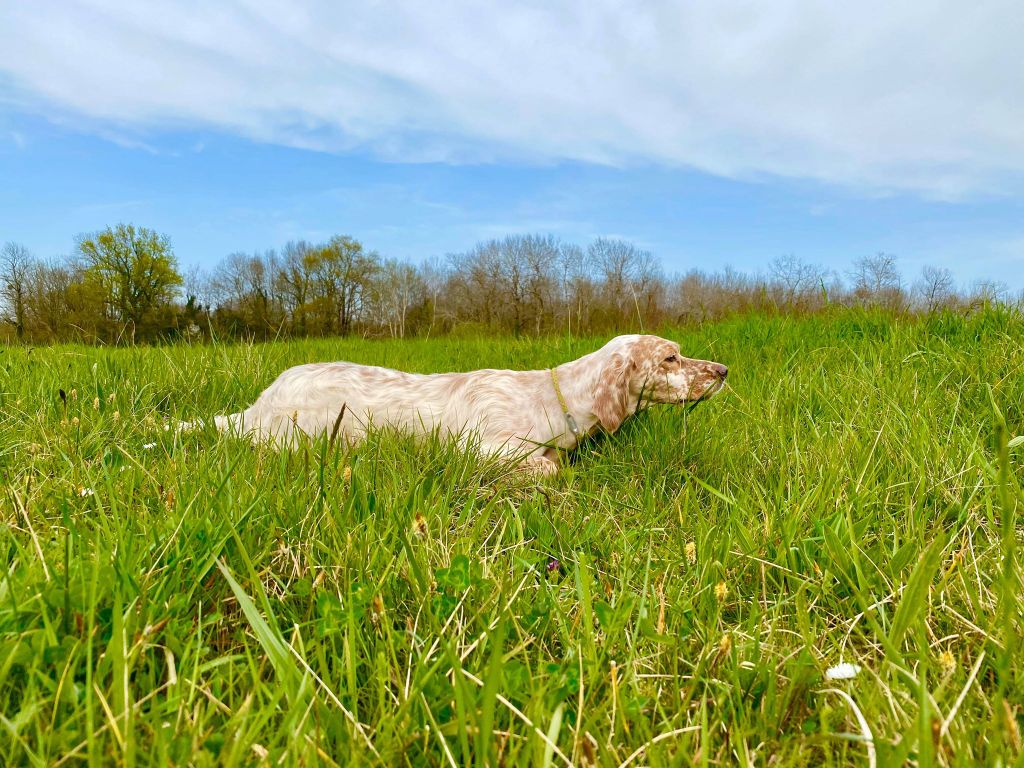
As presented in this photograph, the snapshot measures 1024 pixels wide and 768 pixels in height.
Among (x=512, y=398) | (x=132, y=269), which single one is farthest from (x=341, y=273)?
(x=512, y=398)

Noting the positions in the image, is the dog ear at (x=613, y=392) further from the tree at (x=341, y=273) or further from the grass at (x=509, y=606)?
the tree at (x=341, y=273)

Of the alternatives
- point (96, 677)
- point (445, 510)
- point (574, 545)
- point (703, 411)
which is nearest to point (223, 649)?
point (96, 677)

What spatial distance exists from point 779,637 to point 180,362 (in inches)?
220

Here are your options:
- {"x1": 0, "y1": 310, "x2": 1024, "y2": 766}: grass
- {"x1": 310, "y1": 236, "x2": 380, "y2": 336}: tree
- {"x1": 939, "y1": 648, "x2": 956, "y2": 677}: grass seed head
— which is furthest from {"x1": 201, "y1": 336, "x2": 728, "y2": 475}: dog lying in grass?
{"x1": 310, "y1": 236, "x2": 380, "y2": 336}: tree

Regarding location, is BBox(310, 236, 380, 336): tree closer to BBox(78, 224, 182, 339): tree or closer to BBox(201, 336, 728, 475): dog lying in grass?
BBox(78, 224, 182, 339): tree

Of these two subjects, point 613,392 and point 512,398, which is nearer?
point 613,392

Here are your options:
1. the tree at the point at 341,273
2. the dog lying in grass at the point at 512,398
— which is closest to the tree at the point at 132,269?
the tree at the point at 341,273

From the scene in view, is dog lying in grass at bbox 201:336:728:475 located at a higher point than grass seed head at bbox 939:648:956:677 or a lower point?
higher

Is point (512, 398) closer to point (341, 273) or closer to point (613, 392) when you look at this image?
point (613, 392)

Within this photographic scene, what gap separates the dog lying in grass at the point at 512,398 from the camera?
4129 millimetres

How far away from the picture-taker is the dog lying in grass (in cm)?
413

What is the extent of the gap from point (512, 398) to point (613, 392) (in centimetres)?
64

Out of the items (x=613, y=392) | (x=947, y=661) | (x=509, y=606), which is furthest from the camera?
(x=613, y=392)

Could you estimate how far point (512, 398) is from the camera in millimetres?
4242
